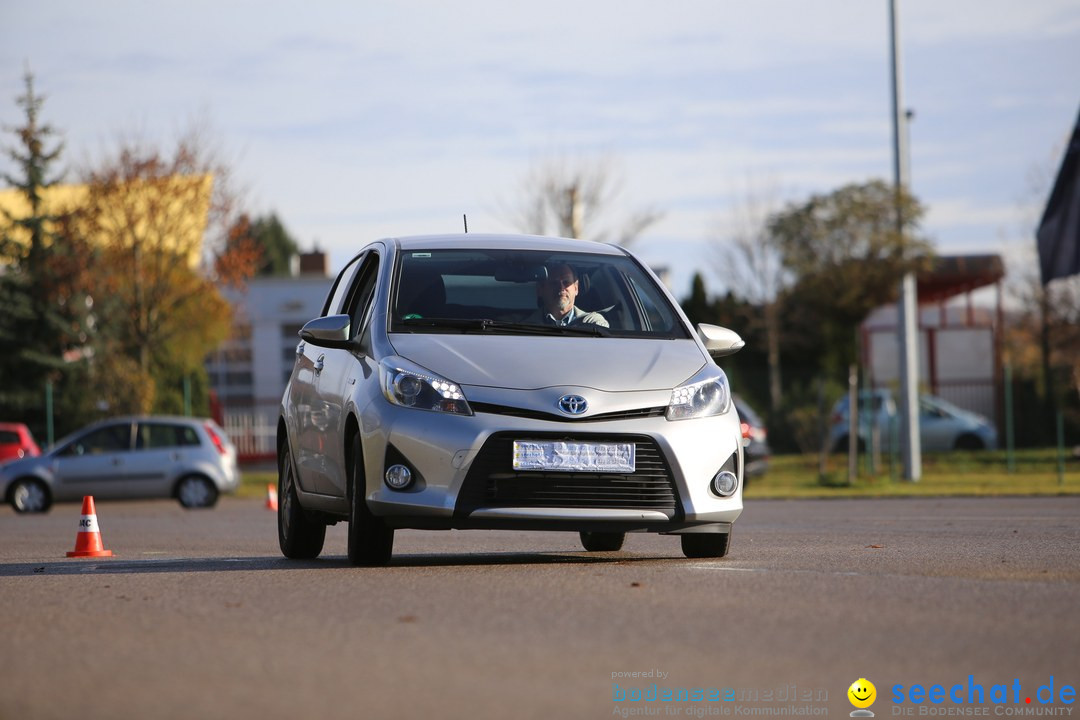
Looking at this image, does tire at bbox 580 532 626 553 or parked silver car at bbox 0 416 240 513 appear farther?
parked silver car at bbox 0 416 240 513

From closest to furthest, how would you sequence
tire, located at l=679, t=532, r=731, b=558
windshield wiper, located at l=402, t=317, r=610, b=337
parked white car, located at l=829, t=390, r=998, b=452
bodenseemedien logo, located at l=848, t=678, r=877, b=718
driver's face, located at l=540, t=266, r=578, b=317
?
bodenseemedien logo, located at l=848, t=678, r=877, b=718 → windshield wiper, located at l=402, t=317, r=610, b=337 → tire, located at l=679, t=532, r=731, b=558 → driver's face, located at l=540, t=266, r=578, b=317 → parked white car, located at l=829, t=390, r=998, b=452

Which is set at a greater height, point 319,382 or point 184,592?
point 319,382

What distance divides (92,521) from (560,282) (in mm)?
3927

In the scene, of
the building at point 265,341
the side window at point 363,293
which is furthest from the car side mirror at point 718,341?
the building at point 265,341

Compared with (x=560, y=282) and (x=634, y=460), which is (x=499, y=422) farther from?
(x=560, y=282)

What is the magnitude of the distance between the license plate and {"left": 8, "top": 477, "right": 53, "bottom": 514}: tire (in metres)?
19.1

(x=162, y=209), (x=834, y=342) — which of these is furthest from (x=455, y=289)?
(x=834, y=342)

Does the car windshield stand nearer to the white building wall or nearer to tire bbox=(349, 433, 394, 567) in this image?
tire bbox=(349, 433, 394, 567)

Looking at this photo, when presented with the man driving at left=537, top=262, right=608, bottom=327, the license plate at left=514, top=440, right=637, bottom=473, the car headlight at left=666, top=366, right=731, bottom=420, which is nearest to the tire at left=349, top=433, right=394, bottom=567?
the license plate at left=514, top=440, right=637, bottom=473

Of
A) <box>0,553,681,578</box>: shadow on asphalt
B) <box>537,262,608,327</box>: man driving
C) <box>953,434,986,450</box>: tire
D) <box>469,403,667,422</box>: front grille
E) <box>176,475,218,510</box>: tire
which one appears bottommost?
<box>953,434,986,450</box>: tire

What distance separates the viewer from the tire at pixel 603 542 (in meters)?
10.7

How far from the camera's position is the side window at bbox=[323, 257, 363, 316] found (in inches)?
413

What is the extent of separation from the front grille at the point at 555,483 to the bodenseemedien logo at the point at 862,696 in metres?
3.21

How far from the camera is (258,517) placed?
19.5 meters
